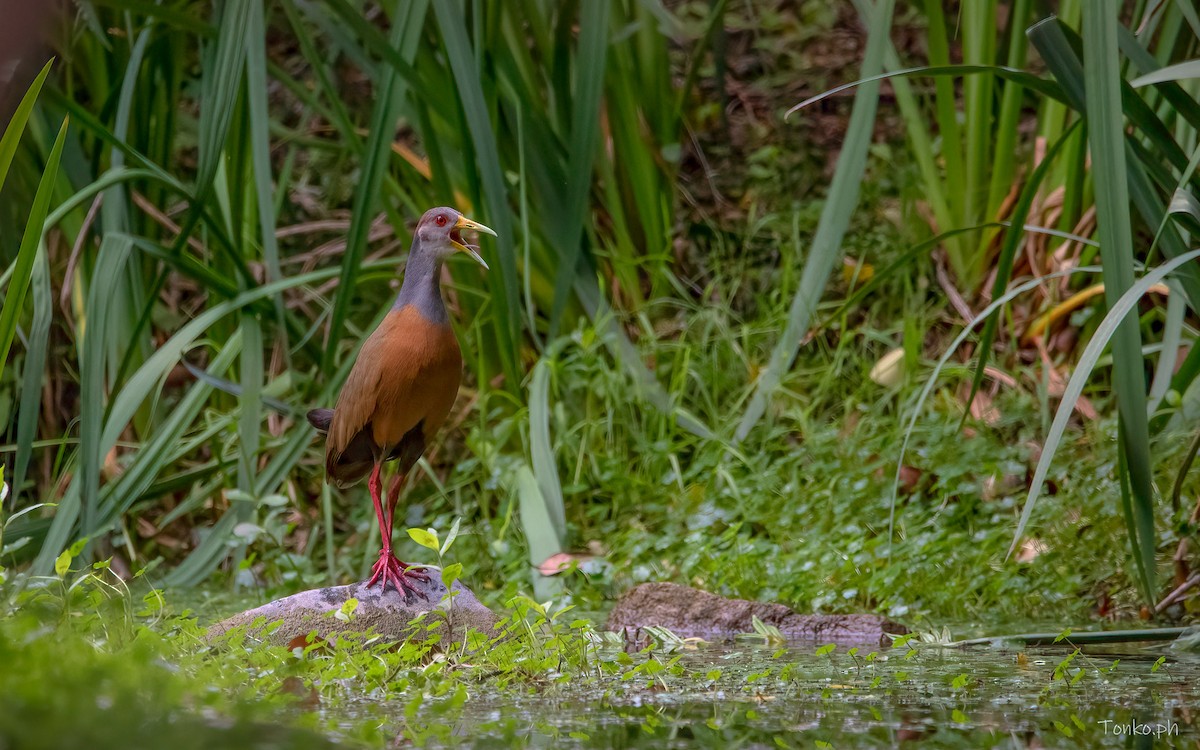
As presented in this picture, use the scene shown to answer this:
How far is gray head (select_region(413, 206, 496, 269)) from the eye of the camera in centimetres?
376

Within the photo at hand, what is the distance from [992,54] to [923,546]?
2134 millimetres

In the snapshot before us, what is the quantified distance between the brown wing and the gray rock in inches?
17.3

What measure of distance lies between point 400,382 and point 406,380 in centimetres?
2

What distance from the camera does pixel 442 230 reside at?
3.76m

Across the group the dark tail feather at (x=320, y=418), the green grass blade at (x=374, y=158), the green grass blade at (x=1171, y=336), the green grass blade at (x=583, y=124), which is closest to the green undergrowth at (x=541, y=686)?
the dark tail feather at (x=320, y=418)

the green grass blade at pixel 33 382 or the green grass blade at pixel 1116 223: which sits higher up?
→ the green grass blade at pixel 1116 223

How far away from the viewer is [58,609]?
281cm

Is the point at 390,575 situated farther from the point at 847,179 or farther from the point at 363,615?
the point at 847,179

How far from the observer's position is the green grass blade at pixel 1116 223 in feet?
9.25

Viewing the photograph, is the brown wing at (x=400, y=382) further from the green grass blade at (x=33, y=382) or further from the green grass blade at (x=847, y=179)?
the green grass blade at (x=847, y=179)

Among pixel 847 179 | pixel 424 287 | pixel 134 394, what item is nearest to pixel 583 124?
pixel 847 179

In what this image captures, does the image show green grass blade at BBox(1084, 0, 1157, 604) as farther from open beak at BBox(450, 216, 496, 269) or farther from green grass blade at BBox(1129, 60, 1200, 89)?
open beak at BBox(450, 216, 496, 269)

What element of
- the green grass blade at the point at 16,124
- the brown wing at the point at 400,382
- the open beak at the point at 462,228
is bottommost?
the brown wing at the point at 400,382

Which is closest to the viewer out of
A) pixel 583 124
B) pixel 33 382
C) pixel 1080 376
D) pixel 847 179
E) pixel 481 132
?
pixel 1080 376
